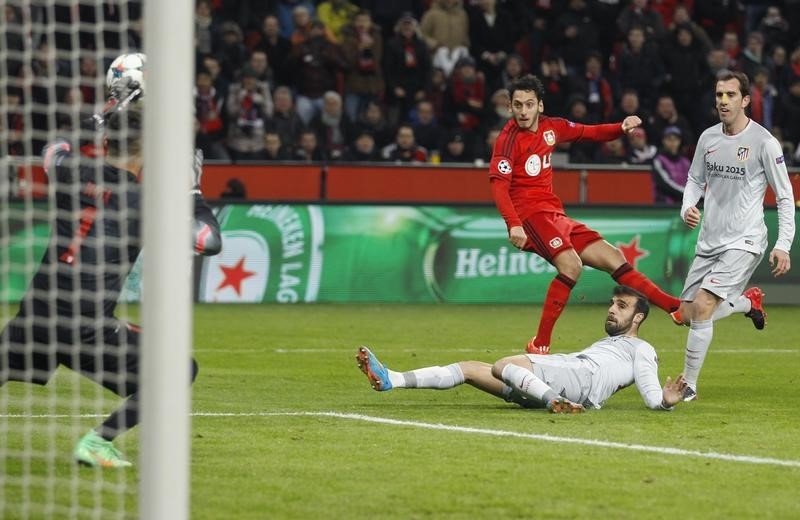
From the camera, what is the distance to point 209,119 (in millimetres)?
21766

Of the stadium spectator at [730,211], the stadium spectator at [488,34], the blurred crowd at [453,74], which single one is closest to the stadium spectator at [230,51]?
the blurred crowd at [453,74]

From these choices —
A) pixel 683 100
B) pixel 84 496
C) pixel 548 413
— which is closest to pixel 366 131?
pixel 683 100

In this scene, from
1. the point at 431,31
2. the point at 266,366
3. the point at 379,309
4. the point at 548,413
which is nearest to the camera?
the point at 548,413

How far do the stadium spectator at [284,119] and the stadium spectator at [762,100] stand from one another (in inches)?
266

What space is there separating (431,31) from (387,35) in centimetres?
99

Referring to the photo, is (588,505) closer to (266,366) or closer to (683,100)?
(266,366)

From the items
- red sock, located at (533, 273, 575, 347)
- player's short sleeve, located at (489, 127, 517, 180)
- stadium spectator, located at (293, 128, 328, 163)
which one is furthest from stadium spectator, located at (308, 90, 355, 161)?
player's short sleeve, located at (489, 127, 517, 180)

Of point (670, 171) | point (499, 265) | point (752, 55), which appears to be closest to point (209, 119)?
point (499, 265)

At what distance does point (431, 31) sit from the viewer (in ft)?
79.6

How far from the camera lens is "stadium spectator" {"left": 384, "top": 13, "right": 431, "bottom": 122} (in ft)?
77.3

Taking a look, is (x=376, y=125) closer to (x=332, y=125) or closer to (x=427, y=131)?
(x=332, y=125)

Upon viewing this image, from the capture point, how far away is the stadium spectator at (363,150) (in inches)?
867

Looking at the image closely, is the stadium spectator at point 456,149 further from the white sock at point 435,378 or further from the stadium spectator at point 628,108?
the white sock at point 435,378

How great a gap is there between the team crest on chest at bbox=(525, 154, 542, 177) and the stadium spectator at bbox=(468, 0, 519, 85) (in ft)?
39.5
